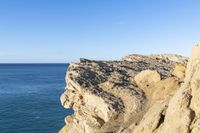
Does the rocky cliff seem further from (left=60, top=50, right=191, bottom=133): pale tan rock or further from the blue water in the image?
the blue water

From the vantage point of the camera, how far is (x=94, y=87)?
4453cm

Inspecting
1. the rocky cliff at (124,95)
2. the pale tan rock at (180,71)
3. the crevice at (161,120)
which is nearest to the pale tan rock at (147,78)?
the rocky cliff at (124,95)

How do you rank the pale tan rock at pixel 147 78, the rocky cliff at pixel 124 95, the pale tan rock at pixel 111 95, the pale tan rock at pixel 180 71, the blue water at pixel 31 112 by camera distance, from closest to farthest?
the rocky cliff at pixel 124 95 < the pale tan rock at pixel 111 95 < the pale tan rock at pixel 180 71 < the pale tan rock at pixel 147 78 < the blue water at pixel 31 112

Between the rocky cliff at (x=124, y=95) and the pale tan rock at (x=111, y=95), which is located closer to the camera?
the rocky cliff at (x=124, y=95)

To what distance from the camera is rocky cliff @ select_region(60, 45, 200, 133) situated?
2956cm

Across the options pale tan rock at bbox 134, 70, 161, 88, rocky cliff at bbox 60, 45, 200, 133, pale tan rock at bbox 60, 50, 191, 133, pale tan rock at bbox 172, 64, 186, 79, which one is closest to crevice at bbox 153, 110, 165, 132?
rocky cliff at bbox 60, 45, 200, 133

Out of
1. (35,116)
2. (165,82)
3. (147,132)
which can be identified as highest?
(165,82)

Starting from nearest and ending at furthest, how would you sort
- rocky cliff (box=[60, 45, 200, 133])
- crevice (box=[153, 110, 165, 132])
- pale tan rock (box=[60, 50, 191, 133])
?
crevice (box=[153, 110, 165, 132]) < rocky cliff (box=[60, 45, 200, 133]) < pale tan rock (box=[60, 50, 191, 133])

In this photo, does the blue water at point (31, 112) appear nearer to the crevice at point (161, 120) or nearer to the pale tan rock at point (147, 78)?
the pale tan rock at point (147, 78)

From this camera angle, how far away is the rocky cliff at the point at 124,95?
29562mm

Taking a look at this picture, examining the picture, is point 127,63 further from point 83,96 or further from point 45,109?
point 45,109

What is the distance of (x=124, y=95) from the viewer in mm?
42625

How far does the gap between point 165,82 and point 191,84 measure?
13311 mm

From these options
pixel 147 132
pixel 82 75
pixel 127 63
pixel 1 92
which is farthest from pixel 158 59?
pixel 1 92
